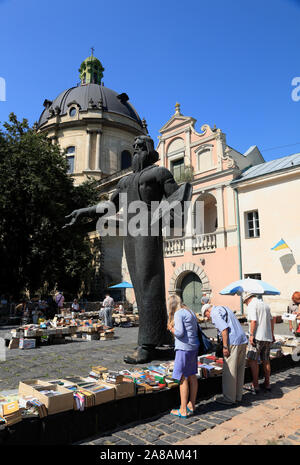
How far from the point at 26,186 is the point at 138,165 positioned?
15.4 m

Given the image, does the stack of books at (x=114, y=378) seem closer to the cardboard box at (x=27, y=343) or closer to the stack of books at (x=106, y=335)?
the cardboard box at (x=27, y=343)

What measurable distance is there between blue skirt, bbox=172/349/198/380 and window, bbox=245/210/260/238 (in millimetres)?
15181

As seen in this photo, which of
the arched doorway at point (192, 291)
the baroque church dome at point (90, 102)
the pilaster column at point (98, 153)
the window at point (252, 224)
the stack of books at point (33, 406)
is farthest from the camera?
the baroque church dome at point (90, 102)

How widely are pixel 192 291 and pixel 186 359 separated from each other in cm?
1721

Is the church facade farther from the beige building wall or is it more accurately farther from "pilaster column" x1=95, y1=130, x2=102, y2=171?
"pilaster column" x1=95, y1=130, x2=102, y2=171

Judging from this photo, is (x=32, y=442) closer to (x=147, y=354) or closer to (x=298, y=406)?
(x=147, y=354)

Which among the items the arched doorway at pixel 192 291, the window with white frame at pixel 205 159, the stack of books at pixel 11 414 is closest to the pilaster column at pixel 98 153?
the window with white frame at pixel 205 159

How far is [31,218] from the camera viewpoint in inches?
797

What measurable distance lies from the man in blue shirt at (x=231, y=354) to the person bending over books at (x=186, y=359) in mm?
549

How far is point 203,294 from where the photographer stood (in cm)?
1892

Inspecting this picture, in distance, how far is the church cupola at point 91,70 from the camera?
4706cm

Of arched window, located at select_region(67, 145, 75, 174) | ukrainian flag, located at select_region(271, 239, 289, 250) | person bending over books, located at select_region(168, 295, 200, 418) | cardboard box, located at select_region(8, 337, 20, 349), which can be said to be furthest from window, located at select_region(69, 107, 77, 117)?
person bending over books, located at select_region(168, 295, 200, 418)

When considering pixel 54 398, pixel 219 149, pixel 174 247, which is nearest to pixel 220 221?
pixel 174 247
